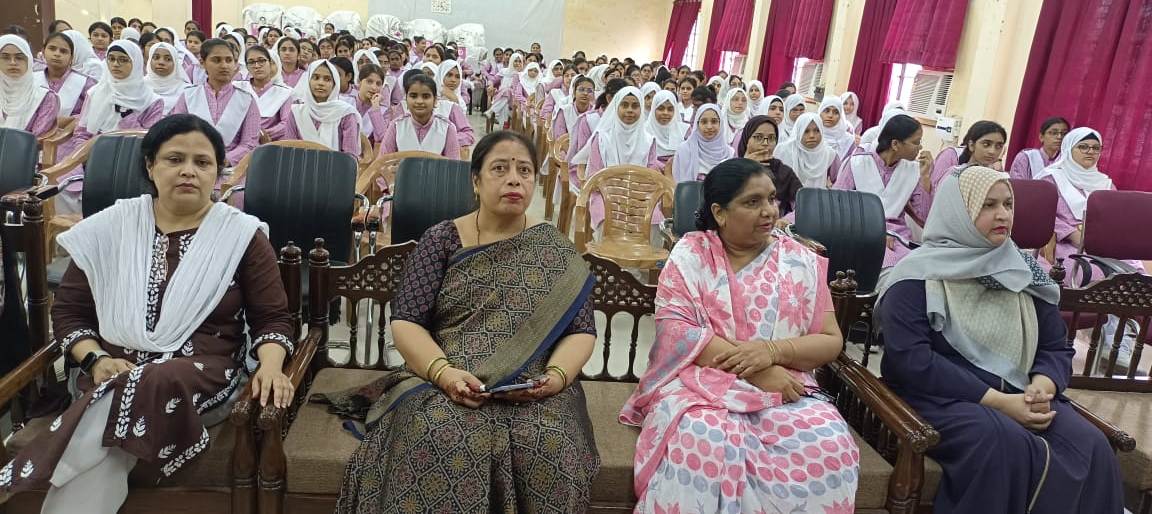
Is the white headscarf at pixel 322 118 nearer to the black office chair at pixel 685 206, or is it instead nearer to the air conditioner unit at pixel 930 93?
the black office chair at pixel 685 206

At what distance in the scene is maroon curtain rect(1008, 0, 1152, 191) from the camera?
443 centimetres

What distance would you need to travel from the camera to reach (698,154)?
466 cm

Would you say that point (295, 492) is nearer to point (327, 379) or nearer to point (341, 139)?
point (327, 379)

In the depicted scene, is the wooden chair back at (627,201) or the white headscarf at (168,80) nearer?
the wooden chair back at (627,201)

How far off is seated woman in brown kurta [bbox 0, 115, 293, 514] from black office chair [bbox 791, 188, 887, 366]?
195cm

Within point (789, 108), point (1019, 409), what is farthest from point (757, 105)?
point (1019, 409)

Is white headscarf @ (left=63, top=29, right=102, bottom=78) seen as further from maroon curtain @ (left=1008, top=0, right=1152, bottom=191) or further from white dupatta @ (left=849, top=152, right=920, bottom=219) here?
maroon curtain @ (left=1008, top=0, right=1152, bottom=191)

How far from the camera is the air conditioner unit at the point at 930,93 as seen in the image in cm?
638

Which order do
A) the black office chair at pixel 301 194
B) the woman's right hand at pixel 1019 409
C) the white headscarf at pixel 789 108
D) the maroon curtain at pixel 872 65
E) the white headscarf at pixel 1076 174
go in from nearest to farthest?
the woman's right hand at pixel 1019 409 → the black office chair at pixel 301 194 → the white headscarf at pixel 1076 174 → the white headscarf at pixel 789 108 → the maroon curtain at pixel 872 65

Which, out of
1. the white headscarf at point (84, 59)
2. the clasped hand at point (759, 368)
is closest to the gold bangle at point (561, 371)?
the clasped hand at point (759, 368)

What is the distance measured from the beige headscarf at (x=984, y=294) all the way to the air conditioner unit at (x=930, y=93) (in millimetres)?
4845

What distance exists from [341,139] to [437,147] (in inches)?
20.5

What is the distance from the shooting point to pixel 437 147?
169 inches

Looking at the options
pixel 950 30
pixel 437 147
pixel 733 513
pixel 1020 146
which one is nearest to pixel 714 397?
pixel 733 513
